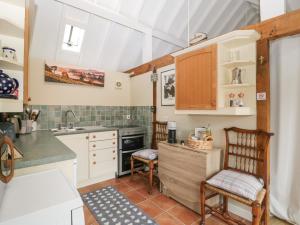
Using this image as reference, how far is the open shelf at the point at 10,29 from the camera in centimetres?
138

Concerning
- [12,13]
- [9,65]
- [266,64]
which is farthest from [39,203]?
[266,64]

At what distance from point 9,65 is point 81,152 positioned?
165 centimetres

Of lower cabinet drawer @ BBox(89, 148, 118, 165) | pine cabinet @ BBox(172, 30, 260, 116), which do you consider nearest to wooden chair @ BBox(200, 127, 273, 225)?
pine cabinet @ BBox(172, 30, 260, 116)

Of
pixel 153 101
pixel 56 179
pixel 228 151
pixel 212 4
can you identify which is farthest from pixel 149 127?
pixel 212 4

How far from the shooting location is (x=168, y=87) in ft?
9.87

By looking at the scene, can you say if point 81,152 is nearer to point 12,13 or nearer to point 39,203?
point 12,13

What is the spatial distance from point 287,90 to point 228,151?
0.91m

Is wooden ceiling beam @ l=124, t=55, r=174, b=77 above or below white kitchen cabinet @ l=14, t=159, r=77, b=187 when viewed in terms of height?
above

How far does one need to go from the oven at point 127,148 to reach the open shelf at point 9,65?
1889 mm

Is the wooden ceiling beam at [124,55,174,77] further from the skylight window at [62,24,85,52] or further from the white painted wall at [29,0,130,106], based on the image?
the skylight window at [62,24,85,52]

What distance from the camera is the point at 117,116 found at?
3.86 m

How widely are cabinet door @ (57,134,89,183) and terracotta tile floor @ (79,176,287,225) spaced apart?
0.23 meters

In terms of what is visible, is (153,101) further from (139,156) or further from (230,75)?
(230,75)

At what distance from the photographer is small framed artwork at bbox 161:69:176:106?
115 inches
